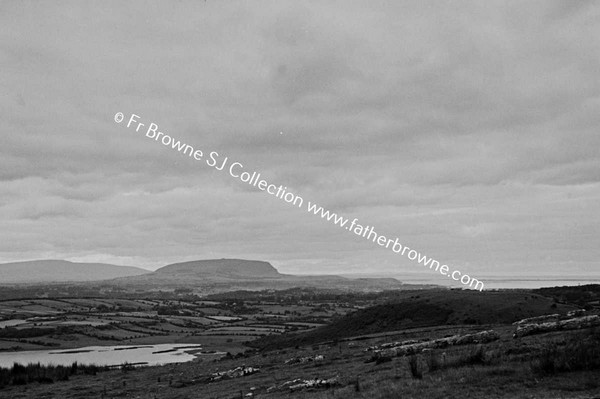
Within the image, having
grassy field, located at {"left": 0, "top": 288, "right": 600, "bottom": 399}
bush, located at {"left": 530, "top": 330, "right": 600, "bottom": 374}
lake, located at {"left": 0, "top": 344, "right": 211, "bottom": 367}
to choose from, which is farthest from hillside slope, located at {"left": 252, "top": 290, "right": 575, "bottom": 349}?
bush, located at {"left": 530, "top": 330, "right": 600, "bottom": 374}

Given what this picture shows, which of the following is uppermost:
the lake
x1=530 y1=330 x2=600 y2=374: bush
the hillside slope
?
x1=530 y1=330 x2=600 y2=374: bush

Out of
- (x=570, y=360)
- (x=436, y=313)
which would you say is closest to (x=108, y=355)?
(x=436, y=313)

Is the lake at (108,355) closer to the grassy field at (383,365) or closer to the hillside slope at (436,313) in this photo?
the grassy field at (383,365)

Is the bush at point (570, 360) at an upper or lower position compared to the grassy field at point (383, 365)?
upper

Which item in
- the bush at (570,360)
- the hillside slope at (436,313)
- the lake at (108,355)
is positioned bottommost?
the lake at (108,355)

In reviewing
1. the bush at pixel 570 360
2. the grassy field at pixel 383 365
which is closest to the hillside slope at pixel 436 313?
the grassy field at pixel 383 365

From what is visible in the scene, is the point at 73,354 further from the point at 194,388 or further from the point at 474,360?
the point at 474,360

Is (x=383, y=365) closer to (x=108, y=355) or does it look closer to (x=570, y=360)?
(x=570, y=360)

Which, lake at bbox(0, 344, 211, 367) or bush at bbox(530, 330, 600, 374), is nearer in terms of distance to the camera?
bush at bbox(530, 330, 600, 374)

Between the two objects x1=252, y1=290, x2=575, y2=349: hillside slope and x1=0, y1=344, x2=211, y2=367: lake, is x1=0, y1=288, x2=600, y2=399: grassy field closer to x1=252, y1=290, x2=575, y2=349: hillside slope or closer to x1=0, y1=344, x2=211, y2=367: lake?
x1=252, y1=290, x2=575, y2=349: hillside slope
